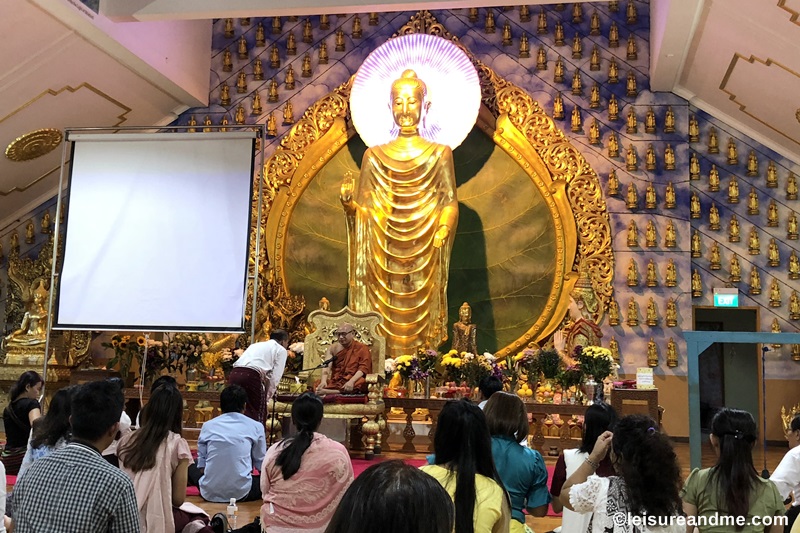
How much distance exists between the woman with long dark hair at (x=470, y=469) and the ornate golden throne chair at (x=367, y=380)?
4.29 metres

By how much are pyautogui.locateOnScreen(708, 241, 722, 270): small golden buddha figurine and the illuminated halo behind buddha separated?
109 inches

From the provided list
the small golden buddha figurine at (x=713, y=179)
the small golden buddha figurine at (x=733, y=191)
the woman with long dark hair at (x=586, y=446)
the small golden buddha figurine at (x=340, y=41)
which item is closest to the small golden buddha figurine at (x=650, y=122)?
the small golden buddha figurine at (x=713, y=179)

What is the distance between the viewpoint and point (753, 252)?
29.5 ft

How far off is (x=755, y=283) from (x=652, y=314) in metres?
1.10

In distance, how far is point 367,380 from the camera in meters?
6.82

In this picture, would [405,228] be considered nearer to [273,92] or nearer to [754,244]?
[273,92]

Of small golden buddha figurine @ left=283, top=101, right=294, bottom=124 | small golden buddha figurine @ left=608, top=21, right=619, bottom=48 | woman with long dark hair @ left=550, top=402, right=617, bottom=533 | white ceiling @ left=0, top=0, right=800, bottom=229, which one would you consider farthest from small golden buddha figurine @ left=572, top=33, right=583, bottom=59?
woman with long dark hair @ left=550, top=402, right=617, bottom=533

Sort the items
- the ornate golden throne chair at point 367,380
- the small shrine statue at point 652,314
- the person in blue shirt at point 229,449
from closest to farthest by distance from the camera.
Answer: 1. the person in blue shirt at point 229,449
2. the ornate golden throne chair at point 367,380
3. the small shrine statue at point 652,314

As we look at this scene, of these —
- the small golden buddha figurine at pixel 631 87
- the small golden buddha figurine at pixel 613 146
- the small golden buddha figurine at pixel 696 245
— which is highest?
the small golden buddha figurine at pixel 631 87

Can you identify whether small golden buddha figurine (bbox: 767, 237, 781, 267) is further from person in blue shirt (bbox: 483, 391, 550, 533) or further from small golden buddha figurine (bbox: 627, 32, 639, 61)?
person in blue shirt (bbox: 483, 391, 550, 533)

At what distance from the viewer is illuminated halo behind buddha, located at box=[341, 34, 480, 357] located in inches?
356

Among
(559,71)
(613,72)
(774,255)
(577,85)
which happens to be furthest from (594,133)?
(774,255)

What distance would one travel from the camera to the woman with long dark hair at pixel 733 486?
2.71 m

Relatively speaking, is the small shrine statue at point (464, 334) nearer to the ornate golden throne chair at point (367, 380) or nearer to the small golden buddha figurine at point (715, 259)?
the ornate golden throne chair at point (367, 380)
